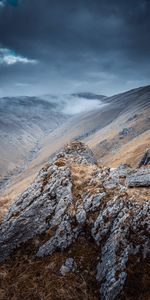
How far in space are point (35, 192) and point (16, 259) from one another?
21.8 feet

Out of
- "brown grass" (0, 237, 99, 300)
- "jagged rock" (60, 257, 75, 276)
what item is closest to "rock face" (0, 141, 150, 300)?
"jagged rock" (60, 257, 75, 276)

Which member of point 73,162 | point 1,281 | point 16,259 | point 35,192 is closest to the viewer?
point 1,281

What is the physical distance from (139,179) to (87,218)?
6358mm

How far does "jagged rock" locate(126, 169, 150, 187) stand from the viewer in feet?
86.5

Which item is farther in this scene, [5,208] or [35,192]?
[5,208]

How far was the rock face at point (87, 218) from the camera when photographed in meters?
21.1

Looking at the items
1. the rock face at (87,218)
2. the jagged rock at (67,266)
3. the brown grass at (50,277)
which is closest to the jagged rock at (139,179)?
the rock face at (87,218)

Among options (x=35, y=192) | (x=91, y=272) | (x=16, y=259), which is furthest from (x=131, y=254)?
(x=35, y=192)

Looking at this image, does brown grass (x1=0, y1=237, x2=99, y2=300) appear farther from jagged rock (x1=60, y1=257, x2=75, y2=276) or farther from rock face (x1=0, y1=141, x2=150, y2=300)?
rock face (x1=0, y1=141, x2=150, y2=300)

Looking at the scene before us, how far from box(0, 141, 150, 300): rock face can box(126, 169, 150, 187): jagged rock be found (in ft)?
0.31

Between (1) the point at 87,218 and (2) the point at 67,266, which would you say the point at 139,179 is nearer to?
(1) the point at 87,218

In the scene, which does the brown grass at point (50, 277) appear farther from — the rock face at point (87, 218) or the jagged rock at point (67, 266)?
the rock face at point (87, 218)

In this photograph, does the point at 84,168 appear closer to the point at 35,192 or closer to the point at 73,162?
the point at 73,162

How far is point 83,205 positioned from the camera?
83.4 feet
